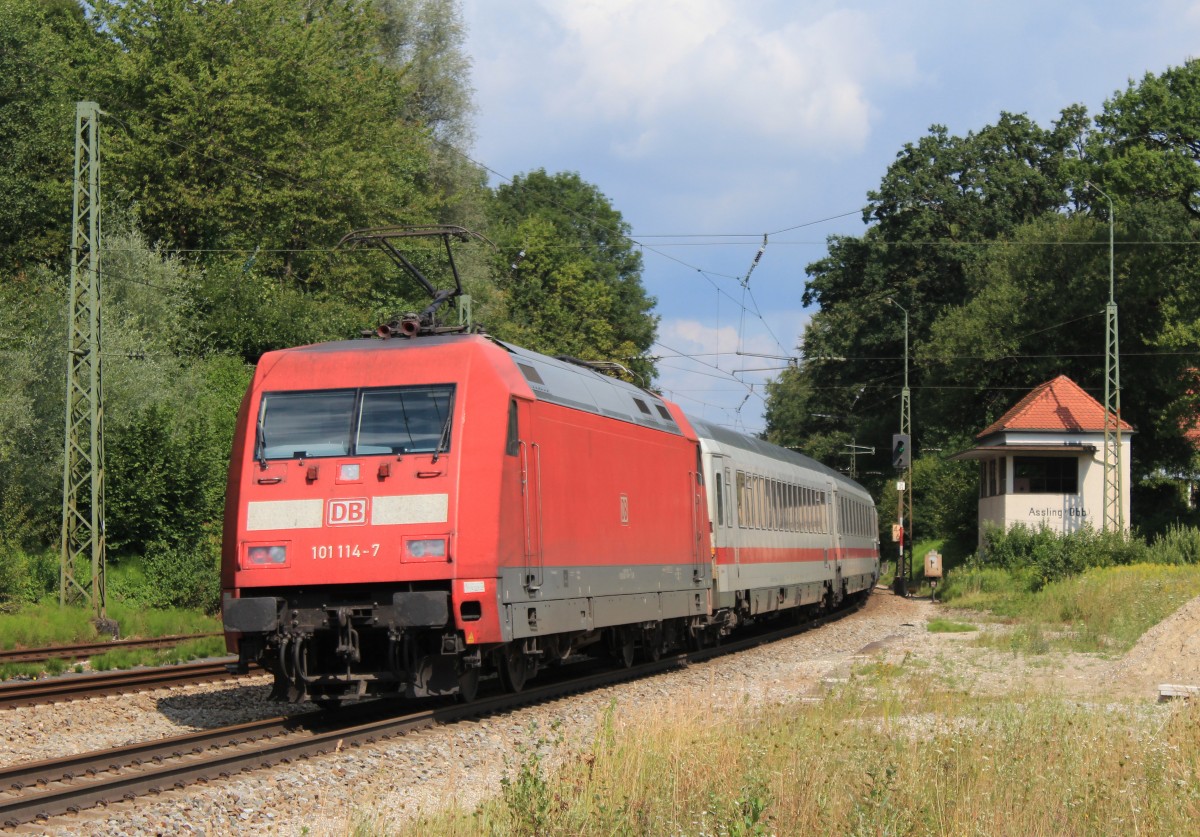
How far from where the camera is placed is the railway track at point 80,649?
19344mm

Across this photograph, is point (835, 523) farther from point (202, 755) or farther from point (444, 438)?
point (202, 755)

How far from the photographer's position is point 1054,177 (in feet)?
213

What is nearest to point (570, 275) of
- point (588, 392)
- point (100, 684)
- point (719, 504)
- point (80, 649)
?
point (719, 504)

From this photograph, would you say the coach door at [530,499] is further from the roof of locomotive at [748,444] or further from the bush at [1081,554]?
the bush at [1081,554]

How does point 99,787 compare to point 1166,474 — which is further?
point 1166,474

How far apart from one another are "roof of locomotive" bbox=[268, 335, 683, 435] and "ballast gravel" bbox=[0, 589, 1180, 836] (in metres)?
3.17

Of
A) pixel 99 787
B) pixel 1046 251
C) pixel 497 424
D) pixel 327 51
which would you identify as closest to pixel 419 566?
pixel 497 424

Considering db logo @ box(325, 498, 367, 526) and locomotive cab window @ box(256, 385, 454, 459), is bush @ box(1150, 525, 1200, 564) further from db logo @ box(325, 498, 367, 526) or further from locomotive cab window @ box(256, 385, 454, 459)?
db logo @ box(325, 498, 367, 526)

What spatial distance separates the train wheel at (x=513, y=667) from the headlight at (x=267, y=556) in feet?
9.13

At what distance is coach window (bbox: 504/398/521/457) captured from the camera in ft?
44.4

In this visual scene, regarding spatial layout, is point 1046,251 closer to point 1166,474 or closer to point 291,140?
point 1166,474

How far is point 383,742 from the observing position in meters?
11.9

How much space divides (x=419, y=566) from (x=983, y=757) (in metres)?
5.36

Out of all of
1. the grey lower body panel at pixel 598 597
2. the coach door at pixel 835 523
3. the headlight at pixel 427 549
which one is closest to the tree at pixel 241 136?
the coach door at pixel 835 523
